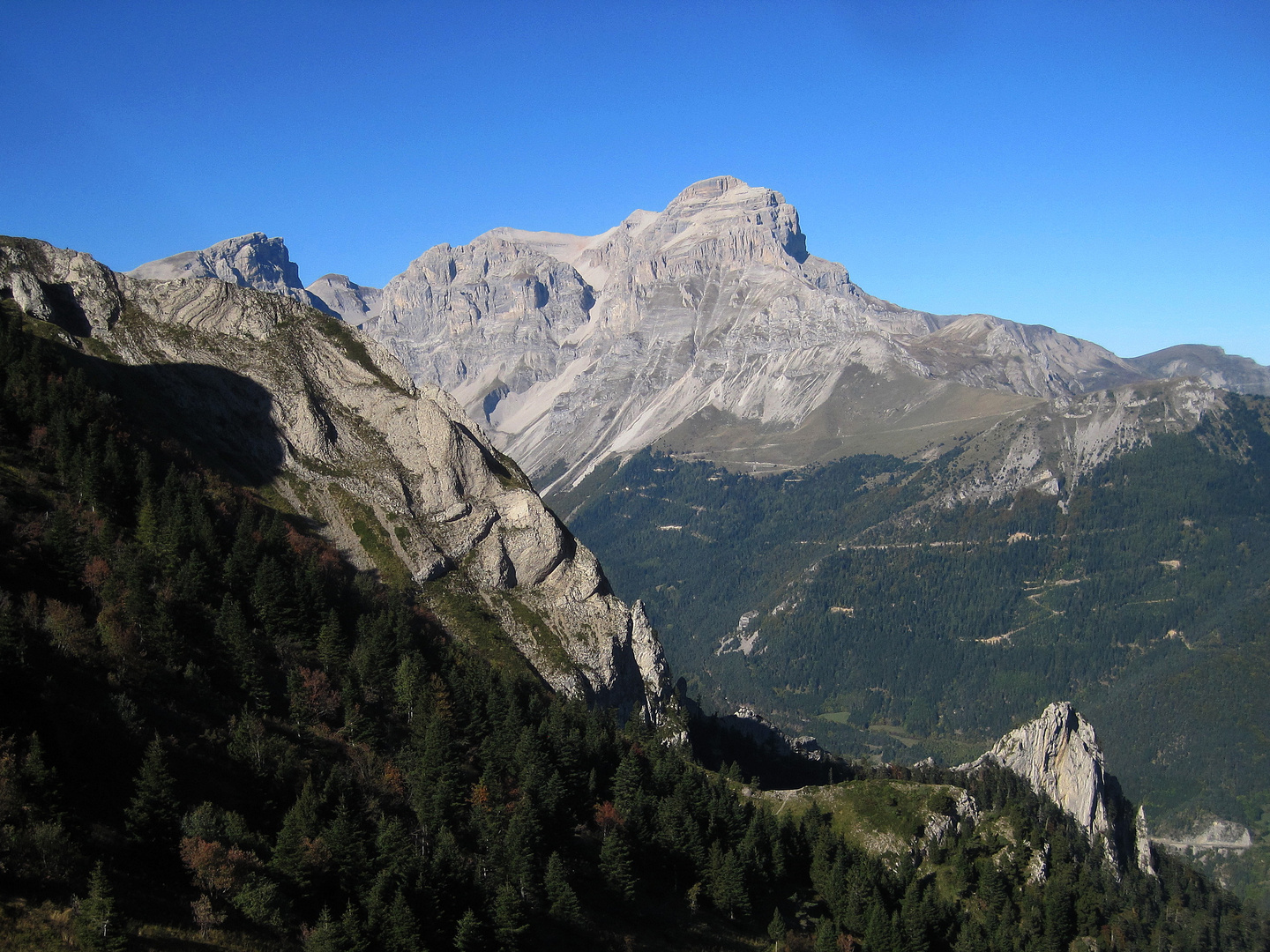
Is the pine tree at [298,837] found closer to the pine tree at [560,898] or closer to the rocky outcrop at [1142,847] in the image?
the pine tree at [560,898]

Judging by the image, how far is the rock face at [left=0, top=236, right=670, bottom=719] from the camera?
3925 inches

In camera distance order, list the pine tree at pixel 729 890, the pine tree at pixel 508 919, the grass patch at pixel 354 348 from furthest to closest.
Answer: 1. the grass patch at pixel 354 348
2. the pine tree at pixel 729 890
3. the pine tree at pixel 508 919

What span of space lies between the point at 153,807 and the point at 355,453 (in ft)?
205

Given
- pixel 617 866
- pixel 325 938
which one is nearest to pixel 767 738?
pixel 617 866

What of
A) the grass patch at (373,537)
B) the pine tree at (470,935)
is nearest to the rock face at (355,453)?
the grass patch at (373,537)

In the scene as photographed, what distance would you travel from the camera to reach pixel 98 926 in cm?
3769

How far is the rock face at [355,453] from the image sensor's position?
9969cm

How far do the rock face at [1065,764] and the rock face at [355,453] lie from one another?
51.2 metres

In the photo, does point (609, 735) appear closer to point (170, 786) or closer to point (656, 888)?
point (656, 888)

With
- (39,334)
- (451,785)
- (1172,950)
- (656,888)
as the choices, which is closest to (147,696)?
(451,785)

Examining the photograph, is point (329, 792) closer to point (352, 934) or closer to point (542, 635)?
point (352, 934)

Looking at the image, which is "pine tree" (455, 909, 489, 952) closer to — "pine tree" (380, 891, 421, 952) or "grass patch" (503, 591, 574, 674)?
"pine tree" (380, 891, 421, 952)

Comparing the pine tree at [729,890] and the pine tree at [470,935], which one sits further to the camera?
the pine tree at [729,890]

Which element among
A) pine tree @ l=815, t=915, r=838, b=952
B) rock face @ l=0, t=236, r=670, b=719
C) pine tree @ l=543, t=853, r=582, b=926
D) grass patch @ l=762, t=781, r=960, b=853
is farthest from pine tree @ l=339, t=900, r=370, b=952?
grass patch @ l=762, t=781, r=960, b=853
